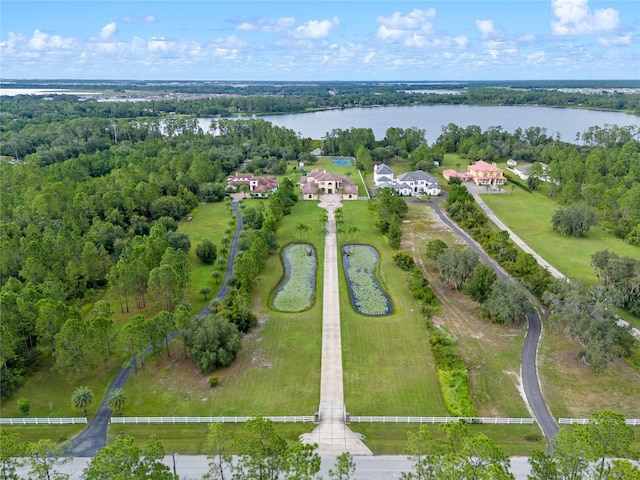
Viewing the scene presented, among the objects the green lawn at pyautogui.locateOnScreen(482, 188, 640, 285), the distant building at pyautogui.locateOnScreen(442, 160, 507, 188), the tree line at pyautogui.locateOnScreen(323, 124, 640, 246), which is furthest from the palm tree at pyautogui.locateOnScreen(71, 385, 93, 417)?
the distant building at pyautogui.locateOnScreen(442, 160, 507, 188)

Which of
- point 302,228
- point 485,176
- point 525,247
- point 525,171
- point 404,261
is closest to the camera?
point 404,261

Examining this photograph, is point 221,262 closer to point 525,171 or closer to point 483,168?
point 483,168

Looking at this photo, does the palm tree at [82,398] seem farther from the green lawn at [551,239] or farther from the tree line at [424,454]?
the green lawn at [551,239]

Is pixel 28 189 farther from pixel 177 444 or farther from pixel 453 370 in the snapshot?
pixel 453 370

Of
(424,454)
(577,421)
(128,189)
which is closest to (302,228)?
(128,189)

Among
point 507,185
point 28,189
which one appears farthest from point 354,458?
point 507,185
